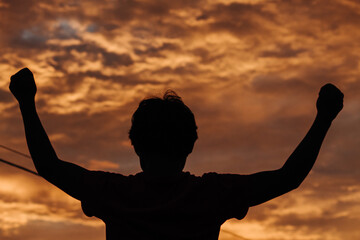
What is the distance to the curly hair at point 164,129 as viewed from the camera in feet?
9.59

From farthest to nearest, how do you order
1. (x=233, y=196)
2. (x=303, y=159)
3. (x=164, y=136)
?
1. (x=164, y=136)
2. (x=233, y=196)
3. (x=303, y=159)

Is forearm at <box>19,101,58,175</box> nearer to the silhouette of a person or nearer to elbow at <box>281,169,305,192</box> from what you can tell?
the silhouette of a person

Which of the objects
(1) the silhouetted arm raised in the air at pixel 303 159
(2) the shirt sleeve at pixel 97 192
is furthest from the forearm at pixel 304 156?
(2) the shirt sleeve at pixel 97 192

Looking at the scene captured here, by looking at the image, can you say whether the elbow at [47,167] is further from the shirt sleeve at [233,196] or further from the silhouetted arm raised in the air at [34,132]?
the shirt sleeve at [233,196]

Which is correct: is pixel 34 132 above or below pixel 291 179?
above

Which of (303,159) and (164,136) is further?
(164,136)

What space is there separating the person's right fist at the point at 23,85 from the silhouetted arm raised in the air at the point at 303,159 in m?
1.06

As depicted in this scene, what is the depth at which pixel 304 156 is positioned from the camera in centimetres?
271

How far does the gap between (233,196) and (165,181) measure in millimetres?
323

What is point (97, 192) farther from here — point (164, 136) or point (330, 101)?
point (330, 101)

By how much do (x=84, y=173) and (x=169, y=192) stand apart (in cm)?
40

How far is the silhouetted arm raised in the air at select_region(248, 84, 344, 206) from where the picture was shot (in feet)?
8.90

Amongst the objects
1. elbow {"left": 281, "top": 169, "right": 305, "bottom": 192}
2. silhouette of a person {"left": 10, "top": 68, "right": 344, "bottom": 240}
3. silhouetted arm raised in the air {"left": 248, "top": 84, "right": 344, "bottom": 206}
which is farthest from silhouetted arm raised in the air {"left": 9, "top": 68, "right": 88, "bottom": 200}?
elbow {"left": 281, "top": 169, "right": 305, "bottom": 192}

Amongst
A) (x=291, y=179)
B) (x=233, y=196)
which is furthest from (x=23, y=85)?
(x=291, y=179)
